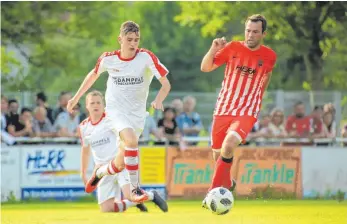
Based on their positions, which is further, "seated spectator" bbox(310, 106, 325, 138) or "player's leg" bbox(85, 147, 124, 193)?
"seated spectator" bbox(310, 106, 325, 138)

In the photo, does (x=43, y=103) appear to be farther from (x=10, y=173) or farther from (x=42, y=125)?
(x=10, y=173)

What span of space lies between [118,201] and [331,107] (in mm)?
8489

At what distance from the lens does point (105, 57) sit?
14812mm

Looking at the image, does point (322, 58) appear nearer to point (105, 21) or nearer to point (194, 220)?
point (105, 21)

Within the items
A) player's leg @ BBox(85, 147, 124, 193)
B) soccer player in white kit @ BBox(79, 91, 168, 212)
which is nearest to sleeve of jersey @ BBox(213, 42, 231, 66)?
player's leg @ BBox(85, 147, 124, 193)

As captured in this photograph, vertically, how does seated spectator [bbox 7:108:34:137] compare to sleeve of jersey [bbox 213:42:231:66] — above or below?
below

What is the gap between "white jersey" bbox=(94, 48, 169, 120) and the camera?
1469 cm

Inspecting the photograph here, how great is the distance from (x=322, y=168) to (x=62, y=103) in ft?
17.8

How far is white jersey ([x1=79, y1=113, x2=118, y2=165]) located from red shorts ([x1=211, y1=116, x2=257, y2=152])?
2166mm

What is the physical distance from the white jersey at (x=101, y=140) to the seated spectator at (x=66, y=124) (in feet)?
18.7

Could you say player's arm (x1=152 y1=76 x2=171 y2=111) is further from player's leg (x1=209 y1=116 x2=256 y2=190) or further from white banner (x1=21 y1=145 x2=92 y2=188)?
white banner (x1=21 y1=145 x2=92 y2=188)

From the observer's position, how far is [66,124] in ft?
74.3

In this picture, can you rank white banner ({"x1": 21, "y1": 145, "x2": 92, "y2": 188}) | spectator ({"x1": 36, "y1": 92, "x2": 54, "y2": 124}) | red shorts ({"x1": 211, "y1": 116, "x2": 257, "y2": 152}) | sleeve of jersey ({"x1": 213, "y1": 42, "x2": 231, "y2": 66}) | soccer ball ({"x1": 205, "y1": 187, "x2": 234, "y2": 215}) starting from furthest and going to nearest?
white banner ({"x1": 21, "y1": 145, "x2": 92, "y2": 188}) < spectator ({"x1": 36, "y1": 92, "x2": 54, "y2": 124}) < sleeve of jersey ({"x1": 213, "y1": 42, "x2": 231, "y2": 66}) < red shorts ({"x1": 211, "y1": 116, "x2": 257, "y2": 152}) < soccer ball ({"x1": 205, "y1": 187, "x2": 234, "y2": 215})

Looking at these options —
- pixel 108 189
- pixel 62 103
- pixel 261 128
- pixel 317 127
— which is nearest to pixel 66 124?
pixel 62 103
